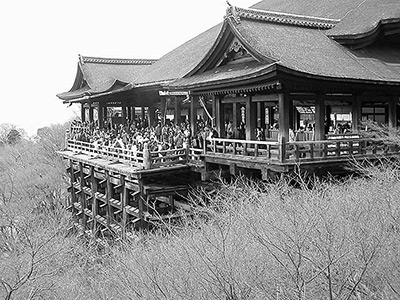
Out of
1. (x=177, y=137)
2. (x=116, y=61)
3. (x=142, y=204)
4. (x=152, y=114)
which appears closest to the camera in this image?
(x=142, y=204)

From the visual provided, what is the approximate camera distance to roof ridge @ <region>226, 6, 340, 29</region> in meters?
14.6

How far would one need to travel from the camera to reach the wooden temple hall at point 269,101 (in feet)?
43.8

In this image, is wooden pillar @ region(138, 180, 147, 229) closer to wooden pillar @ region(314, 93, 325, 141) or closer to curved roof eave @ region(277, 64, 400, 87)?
wooden pillar @ region(314, 93, 325, 141)

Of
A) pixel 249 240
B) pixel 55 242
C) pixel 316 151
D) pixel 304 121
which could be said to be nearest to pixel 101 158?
pixel 55 242

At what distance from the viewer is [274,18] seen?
15.9 m

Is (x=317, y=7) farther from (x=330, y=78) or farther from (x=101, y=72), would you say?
(x=330, y=78)

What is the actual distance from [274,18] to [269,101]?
2892 mm

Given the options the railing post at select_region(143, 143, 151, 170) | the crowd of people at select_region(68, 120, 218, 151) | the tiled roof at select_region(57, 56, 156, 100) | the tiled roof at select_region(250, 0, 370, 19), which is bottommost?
the railing post at select_region(143, 143, 151, 170)

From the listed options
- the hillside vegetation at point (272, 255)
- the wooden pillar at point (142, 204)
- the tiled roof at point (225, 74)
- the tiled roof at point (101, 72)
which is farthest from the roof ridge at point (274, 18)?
the tiled roof at point (101, 72)

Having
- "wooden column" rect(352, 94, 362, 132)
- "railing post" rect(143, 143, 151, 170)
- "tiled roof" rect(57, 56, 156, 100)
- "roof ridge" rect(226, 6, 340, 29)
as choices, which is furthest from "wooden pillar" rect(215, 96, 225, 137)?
"tiled roof" rect(57, 56, 156, 100)

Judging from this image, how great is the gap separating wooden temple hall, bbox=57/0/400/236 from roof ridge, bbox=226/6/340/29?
4cm

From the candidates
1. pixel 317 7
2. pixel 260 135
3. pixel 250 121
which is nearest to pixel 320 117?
pixel 250 121

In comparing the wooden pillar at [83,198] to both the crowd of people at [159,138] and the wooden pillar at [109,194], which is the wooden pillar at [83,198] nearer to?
the crowd of people at [159,138]

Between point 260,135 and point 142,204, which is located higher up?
point 260,135
